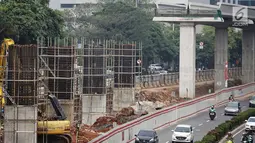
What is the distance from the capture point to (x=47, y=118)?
49.1 m

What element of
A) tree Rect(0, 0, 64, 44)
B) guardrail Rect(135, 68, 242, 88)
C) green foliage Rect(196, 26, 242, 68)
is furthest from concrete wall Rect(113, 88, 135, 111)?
green foliage Rect(196, 26, 242, 68)

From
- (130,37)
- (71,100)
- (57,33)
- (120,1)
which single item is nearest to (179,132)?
(71,100)

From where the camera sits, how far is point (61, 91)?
5575 centimetres

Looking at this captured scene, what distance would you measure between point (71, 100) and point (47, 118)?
23.0 ft

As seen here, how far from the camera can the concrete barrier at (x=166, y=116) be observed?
159 ft

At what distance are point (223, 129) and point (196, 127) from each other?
294 inches

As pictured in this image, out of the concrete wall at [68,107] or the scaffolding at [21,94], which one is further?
the concrete wall at [68,107]

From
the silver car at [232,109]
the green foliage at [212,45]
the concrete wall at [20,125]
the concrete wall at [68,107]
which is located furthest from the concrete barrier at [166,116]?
the green foliage at [212,45]

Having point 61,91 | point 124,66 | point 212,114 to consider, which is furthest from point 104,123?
point 124,66

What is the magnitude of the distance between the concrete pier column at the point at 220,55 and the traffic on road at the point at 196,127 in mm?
12047

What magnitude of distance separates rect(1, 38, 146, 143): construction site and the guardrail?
16994mm

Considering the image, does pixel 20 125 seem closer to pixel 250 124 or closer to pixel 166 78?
pixel 250 124

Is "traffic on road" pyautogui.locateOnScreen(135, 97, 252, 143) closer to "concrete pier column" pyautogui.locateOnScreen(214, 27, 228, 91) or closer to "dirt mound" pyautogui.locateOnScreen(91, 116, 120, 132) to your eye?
"dirt mound" pyautogui.locateOnScreen(91, 116, 120, 132)

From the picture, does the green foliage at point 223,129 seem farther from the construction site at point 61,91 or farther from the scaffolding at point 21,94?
the scaffolding at point 21,94
